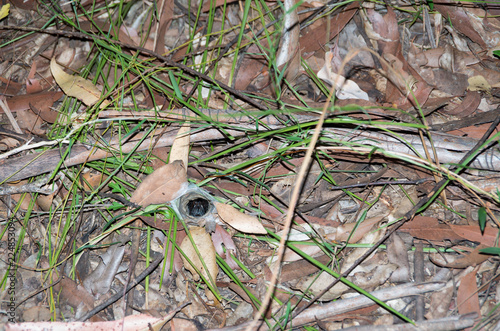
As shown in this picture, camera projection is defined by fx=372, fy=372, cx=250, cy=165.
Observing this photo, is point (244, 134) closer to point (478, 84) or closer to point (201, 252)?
point (201, 252)

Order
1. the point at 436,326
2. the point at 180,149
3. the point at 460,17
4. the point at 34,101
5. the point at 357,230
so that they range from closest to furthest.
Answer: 1. the point at 436,326
2. the point at 357,230
3. the point at 180,149
4. the point at 460,17
5. the point at 34,101

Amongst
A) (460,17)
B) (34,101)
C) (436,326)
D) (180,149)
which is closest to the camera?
(436,326)

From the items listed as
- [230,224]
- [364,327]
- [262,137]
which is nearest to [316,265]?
[364,327]

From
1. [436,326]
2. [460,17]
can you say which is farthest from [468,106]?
[436,326]

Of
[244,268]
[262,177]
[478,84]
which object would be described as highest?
[478,84]

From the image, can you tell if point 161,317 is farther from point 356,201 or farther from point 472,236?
point 472,236

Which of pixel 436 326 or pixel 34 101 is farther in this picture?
pixel 34 101

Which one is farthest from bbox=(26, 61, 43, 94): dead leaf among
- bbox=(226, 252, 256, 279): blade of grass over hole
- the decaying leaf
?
the decaying leaf
